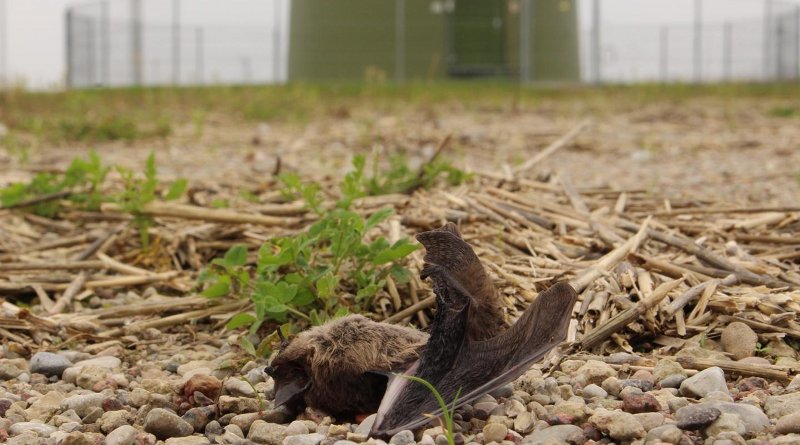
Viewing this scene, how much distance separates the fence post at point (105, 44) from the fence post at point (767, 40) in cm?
1795

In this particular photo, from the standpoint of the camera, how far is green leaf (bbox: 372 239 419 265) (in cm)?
235

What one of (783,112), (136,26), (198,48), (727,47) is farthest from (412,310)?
(727,47)

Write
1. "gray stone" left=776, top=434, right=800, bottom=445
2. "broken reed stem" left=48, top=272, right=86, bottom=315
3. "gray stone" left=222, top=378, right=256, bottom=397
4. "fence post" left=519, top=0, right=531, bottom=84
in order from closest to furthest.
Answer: "gray stone" left=776, top=434, right=800, bottom=445, "gray stone" left=222, top=378, right=256, bottom=397, "broken reed stem" left=48, top=272, right=86, bottom=315, "fence post" left=519, top=0, right=531, bottom=84

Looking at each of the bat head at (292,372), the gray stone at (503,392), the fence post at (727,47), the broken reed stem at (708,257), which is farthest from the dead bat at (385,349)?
the fence post at (727,47)

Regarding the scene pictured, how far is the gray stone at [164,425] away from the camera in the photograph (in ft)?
5.88

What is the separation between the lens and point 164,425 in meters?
1.79

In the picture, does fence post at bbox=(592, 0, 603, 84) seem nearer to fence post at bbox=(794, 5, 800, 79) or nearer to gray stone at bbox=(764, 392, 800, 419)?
fence post at bbox=(794, 5, 800, 79)

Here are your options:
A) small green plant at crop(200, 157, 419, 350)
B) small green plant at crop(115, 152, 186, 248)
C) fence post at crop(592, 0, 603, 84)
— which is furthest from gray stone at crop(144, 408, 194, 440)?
fence post at crop(592, 0, 603, 84)

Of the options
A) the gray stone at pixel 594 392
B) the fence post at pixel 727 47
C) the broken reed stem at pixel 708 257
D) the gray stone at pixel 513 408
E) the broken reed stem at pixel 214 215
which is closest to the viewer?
the gray stone at pixel 513 408

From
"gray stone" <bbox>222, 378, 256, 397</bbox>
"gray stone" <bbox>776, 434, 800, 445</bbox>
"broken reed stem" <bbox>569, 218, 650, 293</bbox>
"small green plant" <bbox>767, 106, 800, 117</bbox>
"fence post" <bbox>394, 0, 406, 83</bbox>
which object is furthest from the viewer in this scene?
"fence post" <bbox>394, 0, 406, 83</bbox>

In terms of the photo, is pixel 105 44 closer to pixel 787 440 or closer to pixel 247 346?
pixel 247 346

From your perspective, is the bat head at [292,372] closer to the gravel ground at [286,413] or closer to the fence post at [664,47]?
the gravel ground at [286,413]

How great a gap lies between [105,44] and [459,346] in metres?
24.7

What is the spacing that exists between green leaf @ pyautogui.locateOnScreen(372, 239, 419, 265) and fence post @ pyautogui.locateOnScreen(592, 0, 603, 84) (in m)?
16.9
